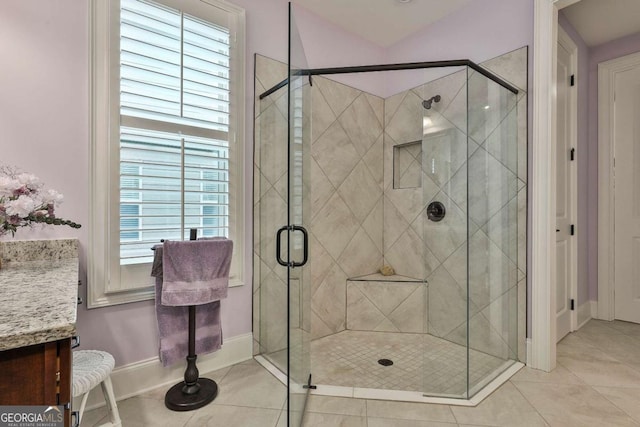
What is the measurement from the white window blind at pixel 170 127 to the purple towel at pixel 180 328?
0.27m

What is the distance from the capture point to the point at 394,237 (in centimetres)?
326

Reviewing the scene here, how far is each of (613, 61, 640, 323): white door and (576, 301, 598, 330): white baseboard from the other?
181 millimetres

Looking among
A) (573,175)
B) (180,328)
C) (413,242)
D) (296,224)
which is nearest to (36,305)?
(296,224)

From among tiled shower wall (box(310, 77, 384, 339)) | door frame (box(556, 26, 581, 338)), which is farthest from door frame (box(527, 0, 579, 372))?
tiled shower wall (box(310, 77, 384, 339))

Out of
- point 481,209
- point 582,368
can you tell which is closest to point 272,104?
point 481,209

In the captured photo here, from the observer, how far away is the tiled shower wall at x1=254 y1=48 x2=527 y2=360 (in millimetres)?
2117

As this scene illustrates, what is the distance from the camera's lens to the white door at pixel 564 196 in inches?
105

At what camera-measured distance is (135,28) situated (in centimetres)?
187

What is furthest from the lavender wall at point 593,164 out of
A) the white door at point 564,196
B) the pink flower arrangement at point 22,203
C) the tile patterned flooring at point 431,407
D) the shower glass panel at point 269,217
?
the pink flower arrangement at point 22,203

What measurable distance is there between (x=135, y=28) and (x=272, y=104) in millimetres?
867

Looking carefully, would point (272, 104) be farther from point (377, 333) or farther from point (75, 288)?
point (377, 333)

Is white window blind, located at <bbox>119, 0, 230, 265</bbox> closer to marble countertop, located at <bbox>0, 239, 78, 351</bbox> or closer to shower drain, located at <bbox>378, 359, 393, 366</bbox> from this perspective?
marble countertop, located at <bbox>0, 239, 78, 351</bbox>

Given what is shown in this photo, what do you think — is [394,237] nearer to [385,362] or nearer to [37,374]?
[385,362]

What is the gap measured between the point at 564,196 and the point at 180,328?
10.2ft
